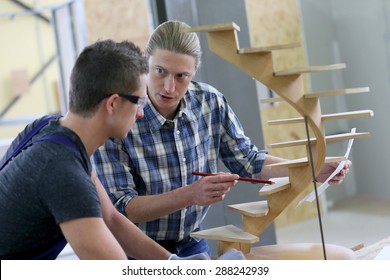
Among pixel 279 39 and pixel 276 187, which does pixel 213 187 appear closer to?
pixel 276 187

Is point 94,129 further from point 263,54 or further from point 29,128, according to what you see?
point 263,54

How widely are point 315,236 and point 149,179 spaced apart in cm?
264

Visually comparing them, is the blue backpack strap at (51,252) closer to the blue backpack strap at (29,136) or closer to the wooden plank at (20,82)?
the blue backpack strap at (29,136)

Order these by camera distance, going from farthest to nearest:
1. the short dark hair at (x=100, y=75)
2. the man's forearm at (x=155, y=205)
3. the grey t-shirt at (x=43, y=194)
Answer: the man's forearm at (x=155, y=205)
the short dark hair at (x=100, y=75)
the grey t-shirt at (x=43, y=194)

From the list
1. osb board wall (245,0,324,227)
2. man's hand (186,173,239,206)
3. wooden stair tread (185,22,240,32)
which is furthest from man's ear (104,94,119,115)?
osb board wall (245,0,324,227)

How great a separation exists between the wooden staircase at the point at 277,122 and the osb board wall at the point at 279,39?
271 centimetres

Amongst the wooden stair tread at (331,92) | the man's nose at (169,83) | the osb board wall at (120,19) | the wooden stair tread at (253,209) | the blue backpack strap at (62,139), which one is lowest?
the wooden stair tread at (253,209)

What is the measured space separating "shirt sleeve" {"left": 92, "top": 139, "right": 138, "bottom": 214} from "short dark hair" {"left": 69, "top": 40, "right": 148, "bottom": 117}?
0.46 m

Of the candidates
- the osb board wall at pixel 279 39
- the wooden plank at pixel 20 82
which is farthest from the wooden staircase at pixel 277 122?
the osb board wall at pixel 279 39

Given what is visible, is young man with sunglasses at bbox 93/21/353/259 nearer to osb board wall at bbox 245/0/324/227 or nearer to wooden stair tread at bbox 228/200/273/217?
wooden stair tread at bbox 228/200/273/217

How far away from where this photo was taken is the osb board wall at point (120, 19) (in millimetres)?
3951

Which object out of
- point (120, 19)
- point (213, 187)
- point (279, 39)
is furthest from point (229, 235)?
point (279, 39)

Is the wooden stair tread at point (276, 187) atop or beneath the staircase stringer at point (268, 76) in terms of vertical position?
beneath
